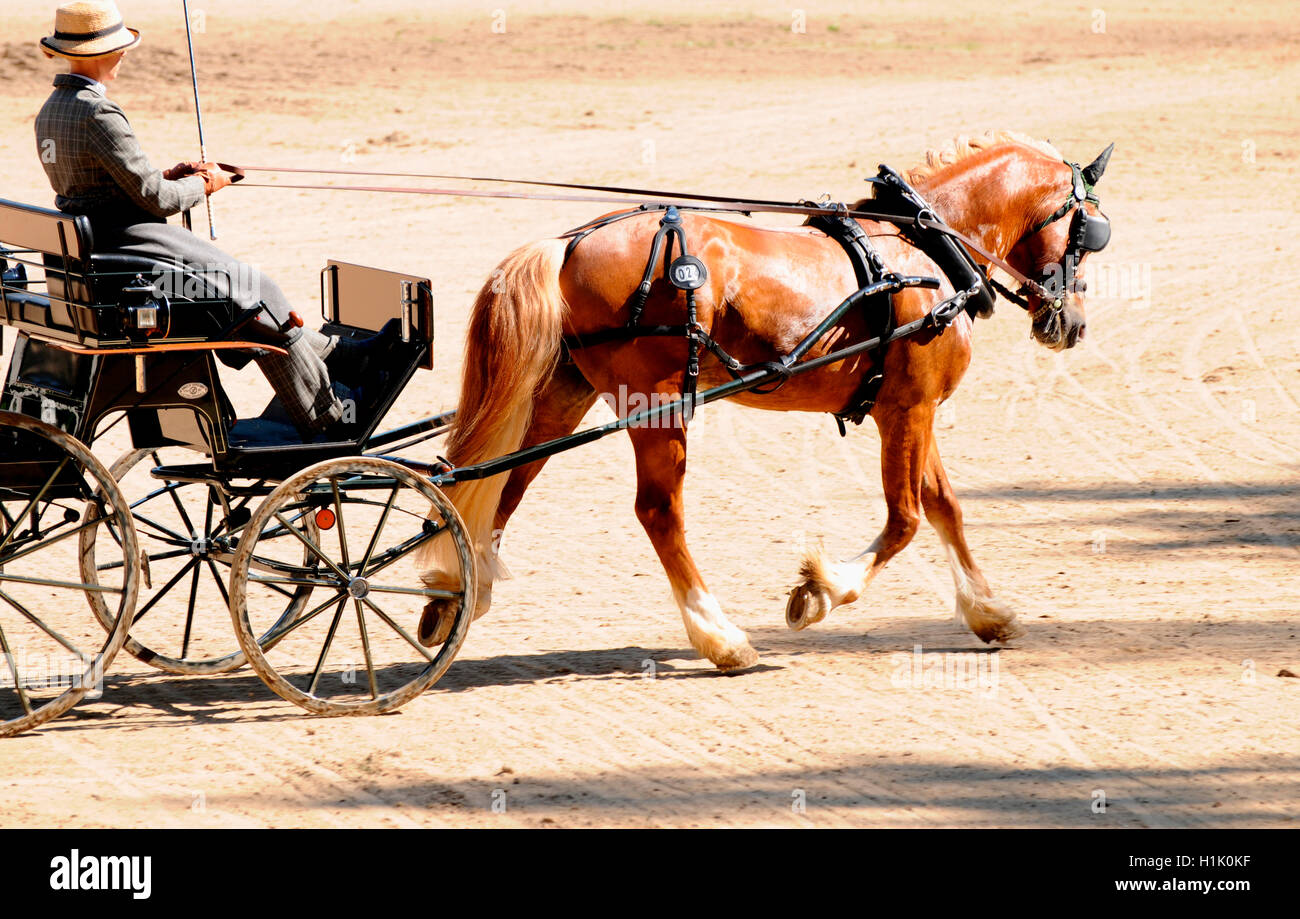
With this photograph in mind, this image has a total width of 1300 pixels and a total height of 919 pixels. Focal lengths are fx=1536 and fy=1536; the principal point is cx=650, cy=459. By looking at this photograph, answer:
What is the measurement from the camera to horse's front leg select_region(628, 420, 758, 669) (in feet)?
19.6

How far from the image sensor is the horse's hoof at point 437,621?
20.6 ft

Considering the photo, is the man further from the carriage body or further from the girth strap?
the girth strap

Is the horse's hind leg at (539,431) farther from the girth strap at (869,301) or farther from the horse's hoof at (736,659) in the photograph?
the girth strap at (869,301)

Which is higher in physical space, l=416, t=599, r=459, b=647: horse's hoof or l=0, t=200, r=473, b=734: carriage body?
l=0, t=200, r=473, b=734: carriage body

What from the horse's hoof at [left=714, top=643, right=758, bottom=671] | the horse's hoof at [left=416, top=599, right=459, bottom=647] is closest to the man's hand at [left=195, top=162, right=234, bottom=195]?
the horse's hoof at [left=416, top=599, right=459, bottom=647]

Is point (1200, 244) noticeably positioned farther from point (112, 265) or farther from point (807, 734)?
point (112, 265)

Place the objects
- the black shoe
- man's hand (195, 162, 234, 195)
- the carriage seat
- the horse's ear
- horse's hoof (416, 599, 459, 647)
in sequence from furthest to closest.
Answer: the horse's ear → horse's hoof (416, 599, 459, 647) → the black shoe → man's hand (195, 162, 234, 195) → the carriage seat

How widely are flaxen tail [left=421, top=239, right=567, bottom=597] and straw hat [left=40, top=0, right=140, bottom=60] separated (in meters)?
1.55

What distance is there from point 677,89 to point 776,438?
11.6m

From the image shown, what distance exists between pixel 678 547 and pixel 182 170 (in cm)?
232

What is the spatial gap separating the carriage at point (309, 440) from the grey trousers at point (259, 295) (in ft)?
0.13

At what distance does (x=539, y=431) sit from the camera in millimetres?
6246

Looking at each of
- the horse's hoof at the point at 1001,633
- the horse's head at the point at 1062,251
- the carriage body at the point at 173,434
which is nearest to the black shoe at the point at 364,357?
the carriage body at the point at 173,434

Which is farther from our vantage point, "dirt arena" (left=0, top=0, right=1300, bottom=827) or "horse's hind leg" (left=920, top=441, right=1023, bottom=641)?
"horse's hind leg" (left=920, top=441, right=1023, bottom=641)
